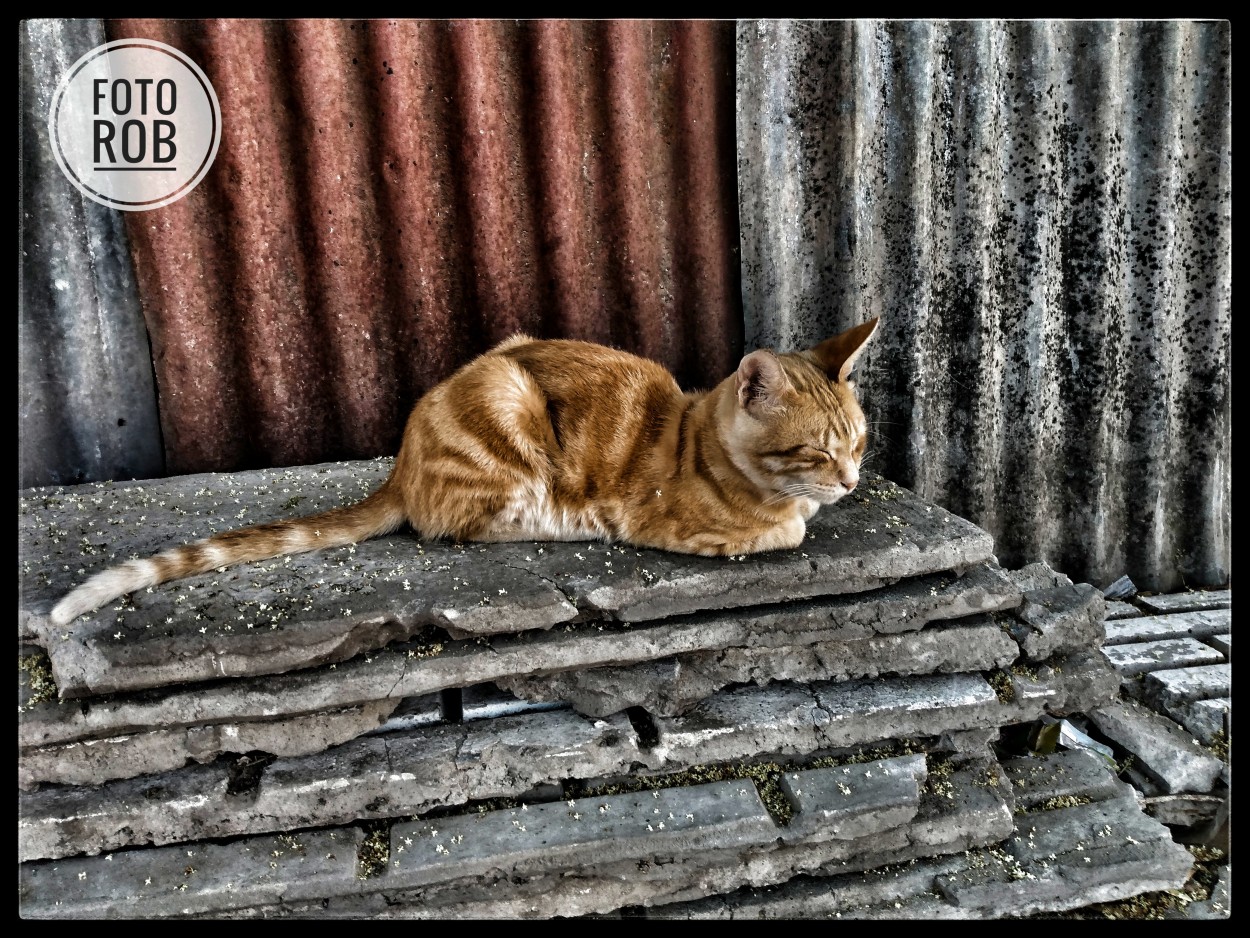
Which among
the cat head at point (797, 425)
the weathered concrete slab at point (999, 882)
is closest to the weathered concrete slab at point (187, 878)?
the weathered concrete slab at point (999, 882)

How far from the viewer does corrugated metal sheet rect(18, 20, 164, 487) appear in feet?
9.71

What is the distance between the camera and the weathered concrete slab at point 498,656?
218 centimetres

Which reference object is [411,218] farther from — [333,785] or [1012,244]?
[1012,244]

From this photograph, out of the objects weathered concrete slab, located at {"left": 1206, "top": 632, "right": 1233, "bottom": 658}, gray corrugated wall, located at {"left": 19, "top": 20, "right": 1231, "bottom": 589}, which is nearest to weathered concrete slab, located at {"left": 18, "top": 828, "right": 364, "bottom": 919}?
gray corrugated wall, located at {"left": 19, "top": 20, "right": 1231, "bottom": 589}

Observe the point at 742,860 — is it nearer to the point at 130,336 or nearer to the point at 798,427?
the point at 798,427

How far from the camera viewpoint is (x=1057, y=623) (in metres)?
2.76

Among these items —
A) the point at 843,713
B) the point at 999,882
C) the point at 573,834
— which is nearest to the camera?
the point at 573,834

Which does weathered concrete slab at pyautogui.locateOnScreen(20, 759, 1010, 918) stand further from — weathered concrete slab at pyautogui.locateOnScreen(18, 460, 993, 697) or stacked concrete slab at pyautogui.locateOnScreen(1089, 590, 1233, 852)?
stacked concrete slab at pyautogui.locateOnScreen(1089, 590, 1233, 852)

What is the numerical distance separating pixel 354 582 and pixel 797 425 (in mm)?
1354

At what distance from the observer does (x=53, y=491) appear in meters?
3.13

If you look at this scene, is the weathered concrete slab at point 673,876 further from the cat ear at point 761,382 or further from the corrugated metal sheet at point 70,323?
the corrugated metal sheet at point 70,323

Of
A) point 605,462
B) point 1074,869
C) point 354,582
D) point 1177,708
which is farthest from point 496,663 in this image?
point 1177,708

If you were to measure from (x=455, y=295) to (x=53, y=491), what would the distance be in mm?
1635

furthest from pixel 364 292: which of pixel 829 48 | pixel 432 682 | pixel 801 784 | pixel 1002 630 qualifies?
pixel 1002 630
